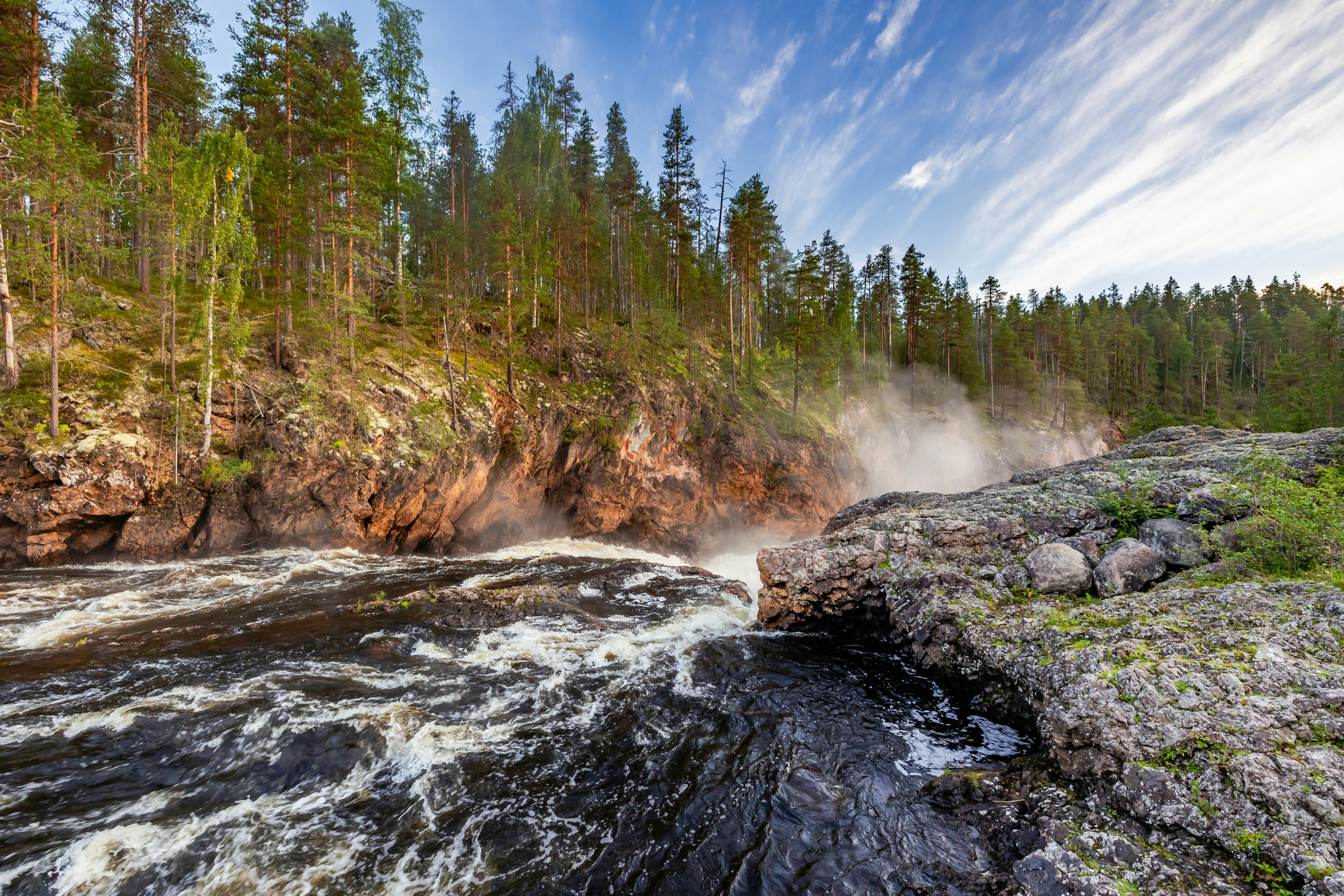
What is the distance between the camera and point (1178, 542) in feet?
26.2

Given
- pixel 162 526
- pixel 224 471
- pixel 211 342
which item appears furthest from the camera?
pixel 211 342

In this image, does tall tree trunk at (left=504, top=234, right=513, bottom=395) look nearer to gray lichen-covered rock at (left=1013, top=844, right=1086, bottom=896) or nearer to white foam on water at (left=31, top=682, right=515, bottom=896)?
white foam on water at (left=31, top=682, right=515, bottom=896)

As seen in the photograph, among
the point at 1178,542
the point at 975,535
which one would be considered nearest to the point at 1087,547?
the point at 1178,542

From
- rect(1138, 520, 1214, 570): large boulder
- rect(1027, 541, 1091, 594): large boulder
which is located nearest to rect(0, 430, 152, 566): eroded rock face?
rect(1027, 541, 1091, 594): large boulder

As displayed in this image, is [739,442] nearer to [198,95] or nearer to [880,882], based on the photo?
[880,882]

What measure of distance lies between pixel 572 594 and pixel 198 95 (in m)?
30.2

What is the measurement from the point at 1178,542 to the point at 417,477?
2143 centimetres

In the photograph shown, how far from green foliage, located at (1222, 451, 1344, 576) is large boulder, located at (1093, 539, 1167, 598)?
0.87m

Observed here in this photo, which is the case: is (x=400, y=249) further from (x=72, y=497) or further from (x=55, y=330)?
(x=72, y=497)

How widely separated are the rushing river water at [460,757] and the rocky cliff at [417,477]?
3.43m

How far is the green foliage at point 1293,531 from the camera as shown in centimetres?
652

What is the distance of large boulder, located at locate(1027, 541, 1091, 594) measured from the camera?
26.4 ft

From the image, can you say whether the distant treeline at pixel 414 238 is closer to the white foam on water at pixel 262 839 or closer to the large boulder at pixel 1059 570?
the white foam on water at pixel 262 839

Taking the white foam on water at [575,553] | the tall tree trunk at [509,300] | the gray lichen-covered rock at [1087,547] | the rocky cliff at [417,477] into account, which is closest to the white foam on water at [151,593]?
the rocky cliff at [417,477]
